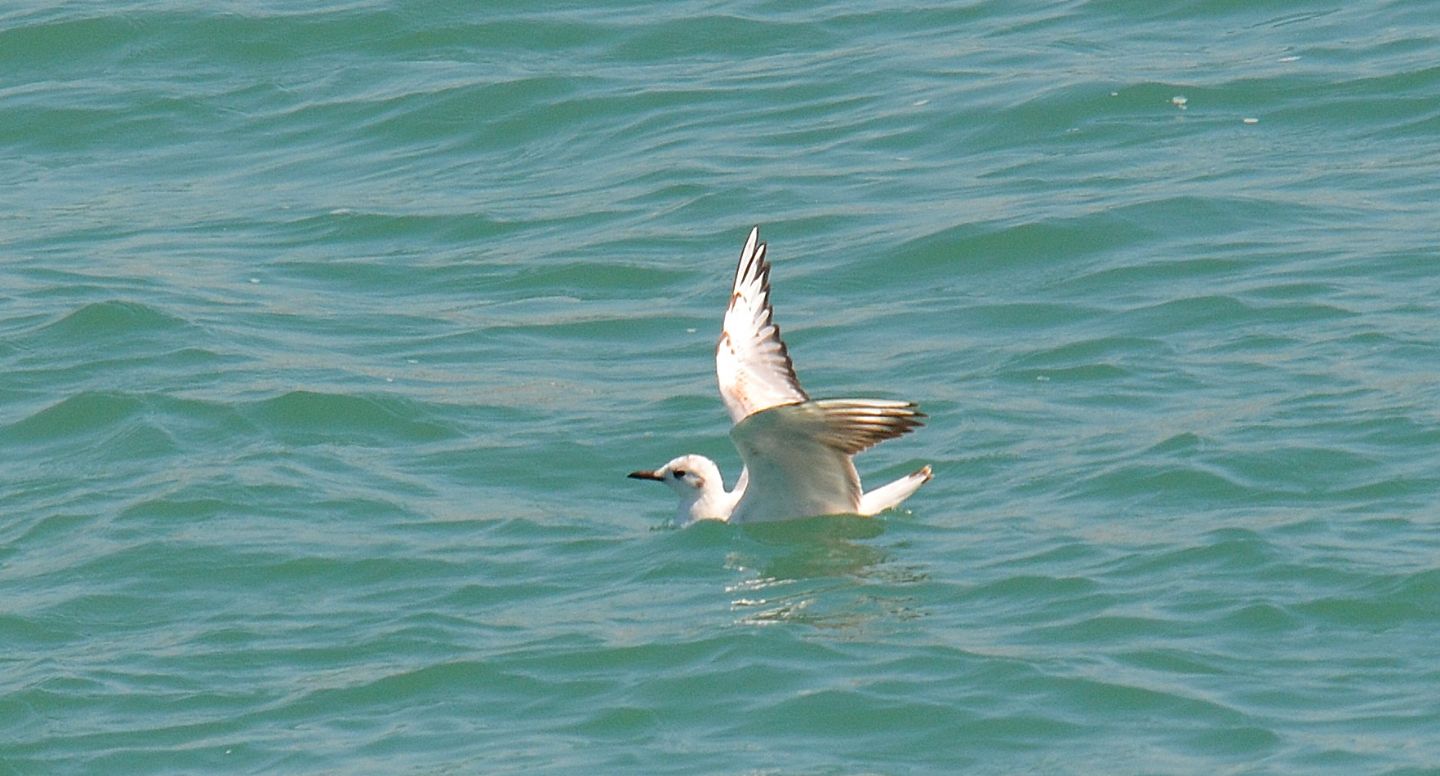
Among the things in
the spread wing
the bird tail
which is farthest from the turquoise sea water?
the spread wing

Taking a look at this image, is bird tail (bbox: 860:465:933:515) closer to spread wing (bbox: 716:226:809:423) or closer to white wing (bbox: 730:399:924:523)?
white wing (bbox: 730:399:924:523)

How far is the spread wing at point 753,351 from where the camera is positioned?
11617 mm

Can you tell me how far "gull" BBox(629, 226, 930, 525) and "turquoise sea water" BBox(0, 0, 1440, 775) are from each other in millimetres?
176

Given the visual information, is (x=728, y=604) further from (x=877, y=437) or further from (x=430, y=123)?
(x=430, y=123)

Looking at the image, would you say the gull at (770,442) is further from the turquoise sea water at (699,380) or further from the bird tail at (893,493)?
the turquoise sea water at (699,380)

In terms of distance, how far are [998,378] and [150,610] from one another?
4.61 metres

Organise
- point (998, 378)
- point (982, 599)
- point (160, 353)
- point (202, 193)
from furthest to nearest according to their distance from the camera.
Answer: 1. point (202, 193)
2. point (160, 353)
3. point (998, 378)
4. point (982, 599)

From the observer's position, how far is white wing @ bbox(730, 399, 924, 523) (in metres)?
10.5

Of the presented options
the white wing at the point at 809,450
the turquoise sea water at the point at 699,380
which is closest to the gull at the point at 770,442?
the white wing at the point at 809,450

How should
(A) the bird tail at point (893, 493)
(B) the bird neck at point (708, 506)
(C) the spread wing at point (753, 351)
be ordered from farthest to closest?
(B) the bird neck at point (708, 506) → (C) the spread wing at point (753, 351) → (A) the bird tail at point (893, 493)

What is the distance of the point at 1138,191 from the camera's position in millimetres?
15570

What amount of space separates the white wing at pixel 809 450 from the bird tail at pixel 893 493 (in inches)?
2.7

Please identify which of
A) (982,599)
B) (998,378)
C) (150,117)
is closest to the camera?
(982,599)

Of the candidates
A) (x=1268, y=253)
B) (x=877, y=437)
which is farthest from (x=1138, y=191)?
(x=877, y=437)
